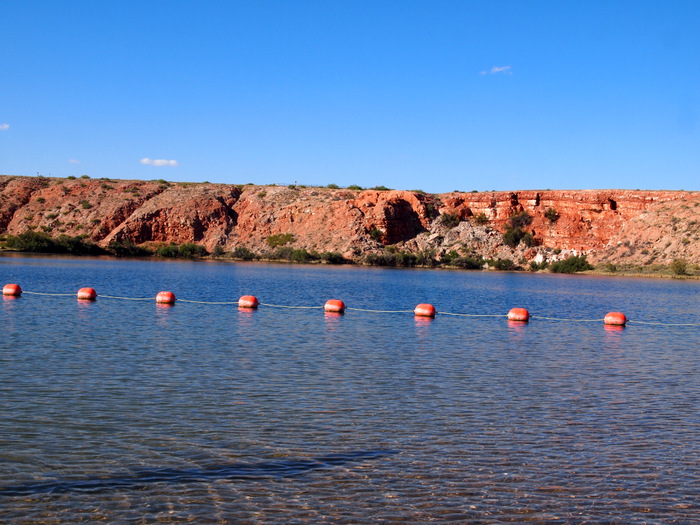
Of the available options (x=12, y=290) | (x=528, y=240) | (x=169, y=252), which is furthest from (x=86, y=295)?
(x=528, y=240)

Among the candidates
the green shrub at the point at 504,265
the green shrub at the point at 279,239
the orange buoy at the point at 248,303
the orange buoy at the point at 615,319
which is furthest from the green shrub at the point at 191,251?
the orange buoy at the point at 615,319

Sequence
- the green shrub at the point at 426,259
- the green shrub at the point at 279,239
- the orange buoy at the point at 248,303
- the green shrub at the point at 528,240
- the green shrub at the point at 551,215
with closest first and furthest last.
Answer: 1. the orange buoy at the point at 248,303
2. the green shrub at the point at 426,259
3. the green shrub at the point at 528,240
4. the green shrub at the point at 551,215
5. the green shrub at the point at 279,239

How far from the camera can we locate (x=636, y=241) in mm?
89875

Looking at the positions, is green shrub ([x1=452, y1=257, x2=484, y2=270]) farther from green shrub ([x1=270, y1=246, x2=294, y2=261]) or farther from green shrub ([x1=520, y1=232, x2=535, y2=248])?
green shrub ([x1=270, y1=246, x2=294, y2=261])

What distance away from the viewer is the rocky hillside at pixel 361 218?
94.8 meters

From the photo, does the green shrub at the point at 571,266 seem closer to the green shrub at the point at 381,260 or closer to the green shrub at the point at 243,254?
the green shrub at the point at 381,260

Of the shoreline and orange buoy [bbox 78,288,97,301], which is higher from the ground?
the shoreline

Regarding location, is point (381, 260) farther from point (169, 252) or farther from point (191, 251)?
point (169, 252)

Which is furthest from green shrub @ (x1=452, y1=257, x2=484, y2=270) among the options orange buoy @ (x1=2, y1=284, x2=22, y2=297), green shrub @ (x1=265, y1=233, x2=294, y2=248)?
orange buoy @ (x1=2, y1=284, x2=22, y2=297)

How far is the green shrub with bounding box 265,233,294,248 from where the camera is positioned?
101312 millimetres

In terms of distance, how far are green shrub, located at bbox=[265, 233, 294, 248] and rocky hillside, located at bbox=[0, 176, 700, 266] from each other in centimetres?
21

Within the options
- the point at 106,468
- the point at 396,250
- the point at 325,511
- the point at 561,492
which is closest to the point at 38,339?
the point at 106,468

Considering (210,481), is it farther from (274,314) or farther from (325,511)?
(274,314)

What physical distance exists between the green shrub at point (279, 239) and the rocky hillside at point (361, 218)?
0.68 ft
